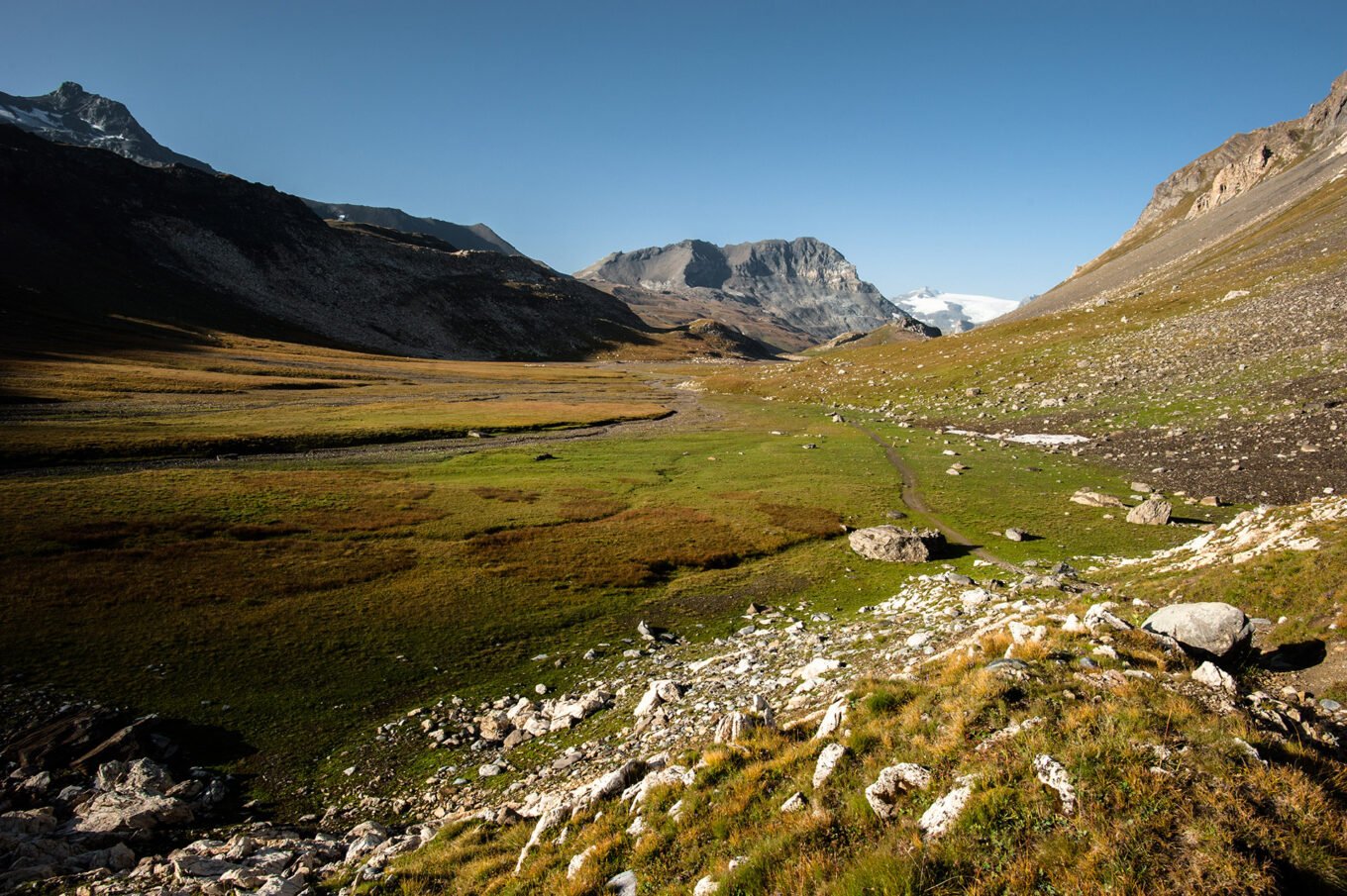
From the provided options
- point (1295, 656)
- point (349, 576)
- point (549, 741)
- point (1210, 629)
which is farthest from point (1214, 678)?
point (349, 576)

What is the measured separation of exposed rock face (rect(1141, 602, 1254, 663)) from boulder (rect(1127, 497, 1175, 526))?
2473 cm

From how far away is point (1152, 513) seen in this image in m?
33.8

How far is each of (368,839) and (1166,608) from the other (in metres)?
19.8

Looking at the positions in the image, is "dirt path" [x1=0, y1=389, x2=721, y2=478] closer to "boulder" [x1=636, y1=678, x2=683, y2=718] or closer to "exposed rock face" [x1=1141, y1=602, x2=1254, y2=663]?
"boulder" [x1=636, y1=678, x2=683, y2=718]

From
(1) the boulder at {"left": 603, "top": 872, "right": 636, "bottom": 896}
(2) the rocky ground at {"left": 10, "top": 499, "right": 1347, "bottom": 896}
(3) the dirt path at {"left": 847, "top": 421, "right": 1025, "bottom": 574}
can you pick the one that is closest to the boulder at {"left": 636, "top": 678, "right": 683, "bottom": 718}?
(2) the rocky ground at {"left": 10, "top": 499, "right": 1347, "bottom": 896}

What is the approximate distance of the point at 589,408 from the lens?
4001 inches

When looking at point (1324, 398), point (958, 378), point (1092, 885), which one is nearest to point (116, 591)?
point (1092, 885)

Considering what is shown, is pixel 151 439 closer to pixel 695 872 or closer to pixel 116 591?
pixel 116 591

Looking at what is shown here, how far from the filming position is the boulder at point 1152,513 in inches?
1309

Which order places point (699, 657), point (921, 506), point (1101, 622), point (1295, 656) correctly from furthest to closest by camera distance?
point (921, 506)
point (699, 657)
point (1101, 622)
point (1295, 656)

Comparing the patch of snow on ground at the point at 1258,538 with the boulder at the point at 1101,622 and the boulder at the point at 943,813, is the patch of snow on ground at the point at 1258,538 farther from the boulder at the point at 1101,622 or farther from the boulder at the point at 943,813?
the boulder at the point at 943,813

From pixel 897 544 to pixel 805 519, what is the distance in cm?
910

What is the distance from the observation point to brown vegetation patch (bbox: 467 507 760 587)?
3152 cm

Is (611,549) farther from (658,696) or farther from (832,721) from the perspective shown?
(832,721)
